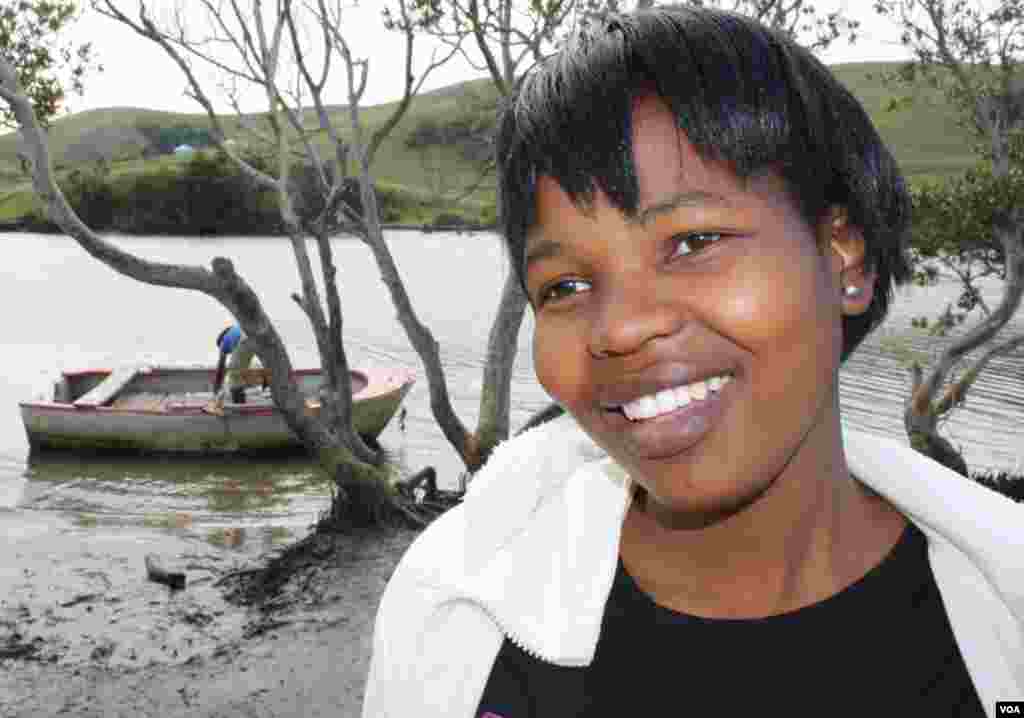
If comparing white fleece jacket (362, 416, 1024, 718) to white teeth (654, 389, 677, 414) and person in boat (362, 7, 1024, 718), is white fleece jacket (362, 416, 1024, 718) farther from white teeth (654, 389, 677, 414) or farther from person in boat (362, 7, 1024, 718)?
white teeth (654, 389, 677, 414)

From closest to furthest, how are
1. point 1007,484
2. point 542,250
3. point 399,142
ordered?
point 542,250, point 1007,484, point 399,142

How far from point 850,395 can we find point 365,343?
1523cm

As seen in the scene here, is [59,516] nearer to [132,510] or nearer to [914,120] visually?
[132,510]

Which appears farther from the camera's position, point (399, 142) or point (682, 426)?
point (399, 142)

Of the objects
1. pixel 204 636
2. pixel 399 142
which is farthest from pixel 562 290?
pixel 399 142

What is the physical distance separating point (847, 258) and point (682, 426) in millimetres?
467

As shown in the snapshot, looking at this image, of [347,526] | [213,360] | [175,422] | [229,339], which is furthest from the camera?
[213,360]

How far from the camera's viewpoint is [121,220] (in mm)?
83312

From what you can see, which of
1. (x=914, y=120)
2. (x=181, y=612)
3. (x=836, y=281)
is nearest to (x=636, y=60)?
(x=836, y=281)

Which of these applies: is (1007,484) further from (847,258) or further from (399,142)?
(399,142)

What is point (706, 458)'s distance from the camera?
1.44 metres

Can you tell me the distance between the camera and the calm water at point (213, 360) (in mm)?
15883

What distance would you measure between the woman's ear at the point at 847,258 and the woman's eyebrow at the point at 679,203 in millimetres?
232

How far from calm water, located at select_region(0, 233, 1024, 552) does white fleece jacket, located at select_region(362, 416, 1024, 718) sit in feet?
8.12
